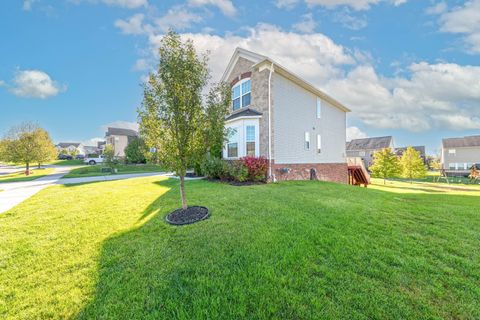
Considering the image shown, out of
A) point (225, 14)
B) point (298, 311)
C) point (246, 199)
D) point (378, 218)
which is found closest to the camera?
point (298, 311)

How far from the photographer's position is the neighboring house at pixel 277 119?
12.1 m

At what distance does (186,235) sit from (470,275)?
488 centimetres

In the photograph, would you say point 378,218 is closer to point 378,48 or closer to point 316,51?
point 316,51

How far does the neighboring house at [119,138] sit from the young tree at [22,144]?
2337 cm

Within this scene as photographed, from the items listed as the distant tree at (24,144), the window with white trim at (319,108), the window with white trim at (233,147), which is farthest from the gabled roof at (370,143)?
the distant tree at (24,144)

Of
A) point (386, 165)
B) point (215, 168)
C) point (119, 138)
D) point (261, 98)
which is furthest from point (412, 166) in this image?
point (119, 138)

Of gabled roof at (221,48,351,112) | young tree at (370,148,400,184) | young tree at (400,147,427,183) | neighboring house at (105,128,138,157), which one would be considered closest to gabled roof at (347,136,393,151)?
young tree at (400,147,427,183)

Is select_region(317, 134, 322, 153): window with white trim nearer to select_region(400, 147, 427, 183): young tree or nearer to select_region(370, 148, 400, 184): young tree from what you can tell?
select_region(370, 148, 400, 184): young tree

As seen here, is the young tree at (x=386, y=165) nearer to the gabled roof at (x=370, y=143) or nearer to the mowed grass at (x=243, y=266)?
the gabled roof at (x=370, y=143)

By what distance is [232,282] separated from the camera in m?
2.72

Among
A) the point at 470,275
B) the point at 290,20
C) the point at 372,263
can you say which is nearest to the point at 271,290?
the point at 372,263

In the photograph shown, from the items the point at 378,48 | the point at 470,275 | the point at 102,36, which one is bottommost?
the point at 470,275

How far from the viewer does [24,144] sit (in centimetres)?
2175

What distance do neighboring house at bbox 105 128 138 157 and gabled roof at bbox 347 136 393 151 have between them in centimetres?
5773
